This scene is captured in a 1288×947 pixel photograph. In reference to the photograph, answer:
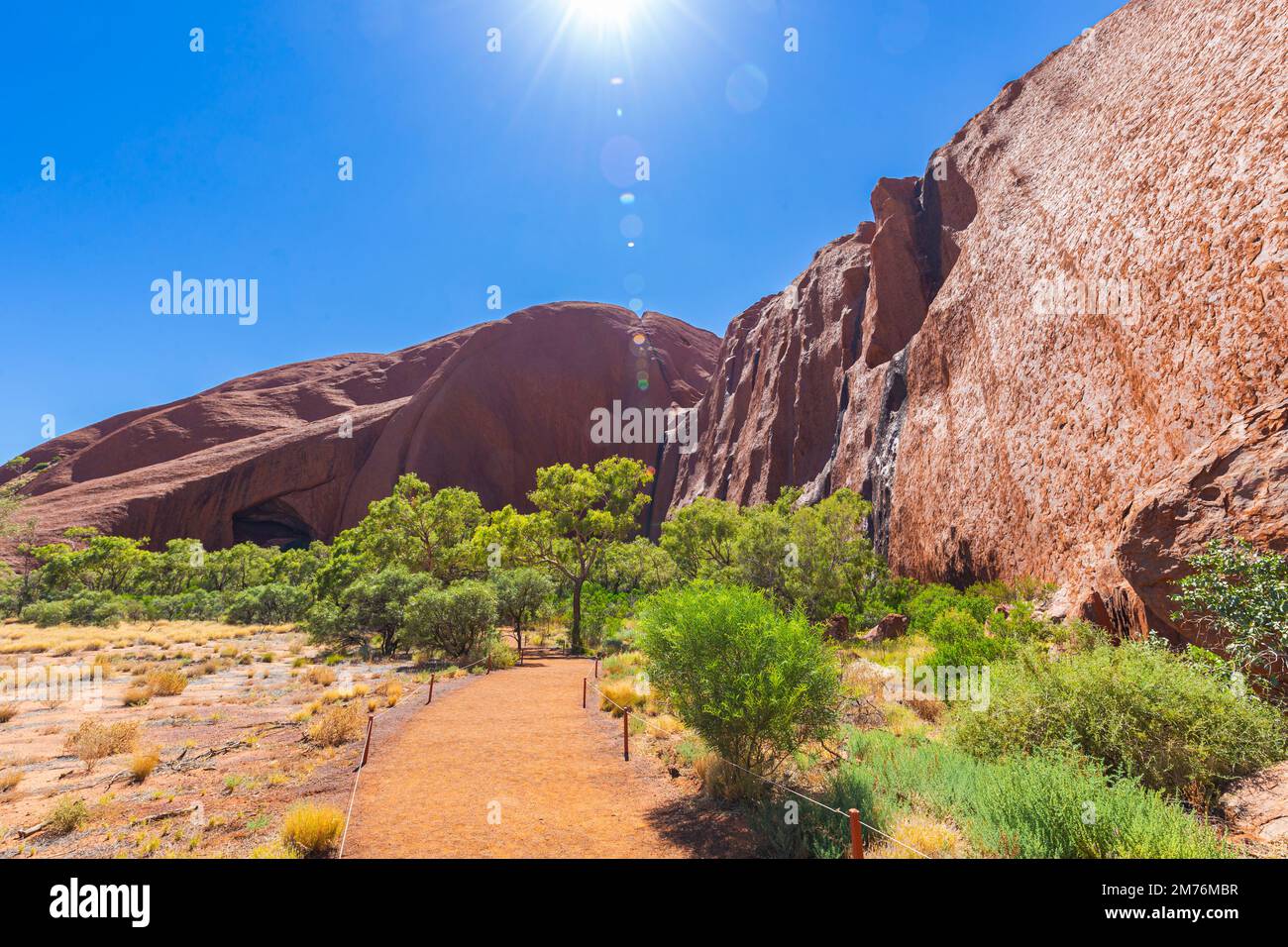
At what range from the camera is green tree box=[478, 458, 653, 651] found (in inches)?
1012

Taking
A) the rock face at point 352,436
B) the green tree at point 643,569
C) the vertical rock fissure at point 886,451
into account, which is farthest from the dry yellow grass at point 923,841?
the rock face at point 352,436

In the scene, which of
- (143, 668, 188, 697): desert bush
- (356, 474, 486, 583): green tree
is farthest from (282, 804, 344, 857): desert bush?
(356, 474, 486, 583): green tree

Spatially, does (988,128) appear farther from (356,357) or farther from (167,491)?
(356,357)

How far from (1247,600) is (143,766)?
15868mm

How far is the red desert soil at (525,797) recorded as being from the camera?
639cm

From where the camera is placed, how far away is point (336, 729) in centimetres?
1063

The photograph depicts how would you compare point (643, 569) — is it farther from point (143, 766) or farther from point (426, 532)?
point (143, 766)

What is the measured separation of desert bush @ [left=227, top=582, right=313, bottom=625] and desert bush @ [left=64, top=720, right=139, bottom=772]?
30037 millimetres

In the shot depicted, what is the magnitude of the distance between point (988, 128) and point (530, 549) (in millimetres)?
35525

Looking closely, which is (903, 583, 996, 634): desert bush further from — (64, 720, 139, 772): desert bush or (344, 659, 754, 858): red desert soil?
(64, 720, 139, 772): desert bush

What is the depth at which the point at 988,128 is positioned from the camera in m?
32.2

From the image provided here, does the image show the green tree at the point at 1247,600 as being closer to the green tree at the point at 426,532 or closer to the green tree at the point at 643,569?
the green tree at the point at 643,569

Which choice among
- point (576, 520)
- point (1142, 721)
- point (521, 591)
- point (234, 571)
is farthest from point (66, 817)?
point (234, 571)

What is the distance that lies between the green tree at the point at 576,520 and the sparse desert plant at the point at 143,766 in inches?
672
